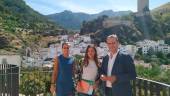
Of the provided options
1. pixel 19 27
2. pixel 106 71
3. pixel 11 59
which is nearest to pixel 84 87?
pixel 106 71

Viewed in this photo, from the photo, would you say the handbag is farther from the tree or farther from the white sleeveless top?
the tree

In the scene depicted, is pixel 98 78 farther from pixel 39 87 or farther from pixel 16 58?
pixel 16 58

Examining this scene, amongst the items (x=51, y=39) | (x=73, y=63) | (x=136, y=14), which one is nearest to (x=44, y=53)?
(x=51, y=39)

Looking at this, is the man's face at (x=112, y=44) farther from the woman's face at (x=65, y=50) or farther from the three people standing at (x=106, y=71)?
the woman's face at (x=65, y=50)

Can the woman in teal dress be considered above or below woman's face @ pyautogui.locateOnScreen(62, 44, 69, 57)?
below

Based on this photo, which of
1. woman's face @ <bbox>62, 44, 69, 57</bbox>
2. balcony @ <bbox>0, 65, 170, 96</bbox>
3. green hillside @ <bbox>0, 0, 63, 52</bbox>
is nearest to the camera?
balcony @ <bbox>0, 65, 170, 96</bbox>

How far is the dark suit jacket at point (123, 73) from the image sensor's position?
4.88 m

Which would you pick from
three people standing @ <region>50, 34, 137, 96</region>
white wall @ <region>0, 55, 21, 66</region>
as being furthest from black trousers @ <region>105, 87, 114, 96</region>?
white wall @ <region>0, 55, 21, 66</region>

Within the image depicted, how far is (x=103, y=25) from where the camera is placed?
131 metres

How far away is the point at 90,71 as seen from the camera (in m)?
5.58

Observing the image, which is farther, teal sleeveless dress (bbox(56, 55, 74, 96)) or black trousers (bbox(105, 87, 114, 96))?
teal sleeveless dress (bbox(56, 55, 74, 96))

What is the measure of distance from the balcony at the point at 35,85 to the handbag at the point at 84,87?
562mm

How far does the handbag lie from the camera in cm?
563

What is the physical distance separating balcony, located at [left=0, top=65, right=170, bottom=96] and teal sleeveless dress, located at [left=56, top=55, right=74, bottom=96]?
0.90 meters
